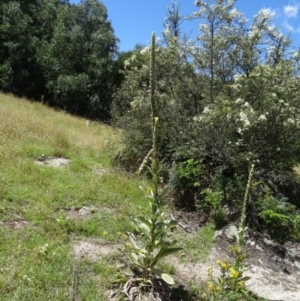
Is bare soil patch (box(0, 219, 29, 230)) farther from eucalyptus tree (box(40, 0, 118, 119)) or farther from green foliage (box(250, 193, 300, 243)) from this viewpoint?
eucalyptus tree (box(40, 0, 118, 119))

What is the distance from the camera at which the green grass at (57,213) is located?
11.3ft

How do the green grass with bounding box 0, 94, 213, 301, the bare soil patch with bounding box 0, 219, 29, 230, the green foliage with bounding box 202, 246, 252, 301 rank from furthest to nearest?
the bare soil patch with bounding box 0, 219, 29, 230 → the green foliage with bounding box 202, 246, 252, 301 → the green grass with bounding box 0, 94, 213, 301

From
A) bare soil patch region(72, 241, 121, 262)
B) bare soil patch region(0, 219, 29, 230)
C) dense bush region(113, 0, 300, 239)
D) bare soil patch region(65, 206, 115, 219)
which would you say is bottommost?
bare soil patch region(0, 219, 29, 230)

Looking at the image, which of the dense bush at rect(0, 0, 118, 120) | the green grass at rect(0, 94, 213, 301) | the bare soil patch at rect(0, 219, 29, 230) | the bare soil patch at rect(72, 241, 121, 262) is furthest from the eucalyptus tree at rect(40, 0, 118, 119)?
the bare soil patch at rect(72, 241, 121, 262)

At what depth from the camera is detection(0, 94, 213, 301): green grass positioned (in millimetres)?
Answer: 3430

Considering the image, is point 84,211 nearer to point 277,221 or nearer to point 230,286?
point 230,286

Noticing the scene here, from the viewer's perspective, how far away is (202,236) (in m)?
5.04

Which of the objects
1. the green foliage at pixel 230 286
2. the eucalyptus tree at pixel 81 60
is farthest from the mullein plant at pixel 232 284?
the eucalyptus tree at pixel 81 60

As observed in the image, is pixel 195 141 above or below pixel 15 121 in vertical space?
above

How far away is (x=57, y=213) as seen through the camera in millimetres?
4785

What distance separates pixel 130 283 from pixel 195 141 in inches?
140

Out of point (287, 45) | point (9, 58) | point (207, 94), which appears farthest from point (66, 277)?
point (9, 58)

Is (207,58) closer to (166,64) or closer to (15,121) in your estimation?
(166,64)

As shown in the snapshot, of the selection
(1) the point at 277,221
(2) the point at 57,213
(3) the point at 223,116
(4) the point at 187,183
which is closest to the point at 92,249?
(2) the point at 57,213
